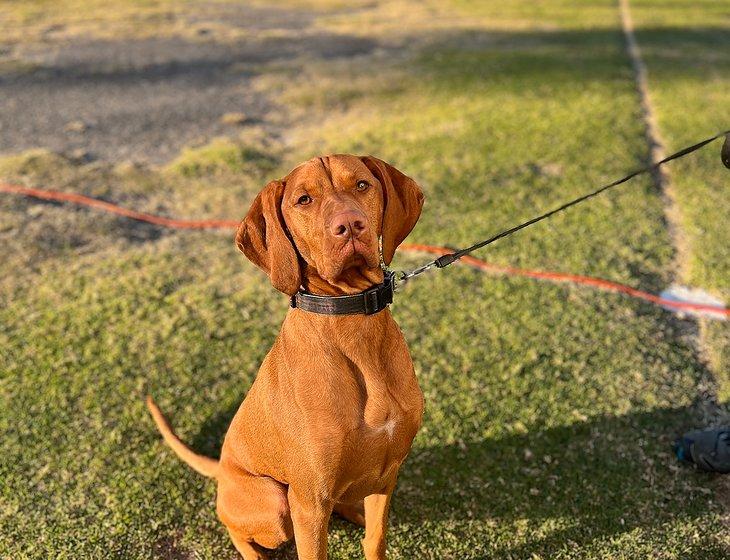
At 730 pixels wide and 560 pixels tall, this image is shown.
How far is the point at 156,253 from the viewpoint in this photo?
224 inches

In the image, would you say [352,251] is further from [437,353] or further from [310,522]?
[437,353]

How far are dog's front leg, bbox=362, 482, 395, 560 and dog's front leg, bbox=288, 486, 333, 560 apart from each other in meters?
0.31

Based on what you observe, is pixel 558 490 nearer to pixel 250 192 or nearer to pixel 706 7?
pixel 250 192

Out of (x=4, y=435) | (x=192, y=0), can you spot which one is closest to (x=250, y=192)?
(x=4, y=435)

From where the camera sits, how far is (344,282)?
7.65 feet

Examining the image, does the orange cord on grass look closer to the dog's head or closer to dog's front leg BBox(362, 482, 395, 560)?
dog's front leg BBox(362, 482, 395, 560)

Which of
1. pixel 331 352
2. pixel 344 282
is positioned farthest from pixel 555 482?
pixel 344 282

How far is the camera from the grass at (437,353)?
3.35m

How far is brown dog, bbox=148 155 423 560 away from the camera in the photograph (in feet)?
7.34

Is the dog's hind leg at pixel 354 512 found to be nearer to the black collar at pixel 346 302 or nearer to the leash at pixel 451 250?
the leash at pixel 451 250

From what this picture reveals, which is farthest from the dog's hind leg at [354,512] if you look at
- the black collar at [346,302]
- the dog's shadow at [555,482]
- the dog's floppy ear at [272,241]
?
the dog's floppy ear at [272,241]

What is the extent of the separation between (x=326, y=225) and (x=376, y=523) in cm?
138

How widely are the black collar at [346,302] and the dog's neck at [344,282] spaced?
0.03 m

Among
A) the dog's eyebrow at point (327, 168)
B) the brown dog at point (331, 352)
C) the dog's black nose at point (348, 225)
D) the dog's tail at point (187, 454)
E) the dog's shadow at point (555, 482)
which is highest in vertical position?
the dog's eyebrow at point (327, 168)
